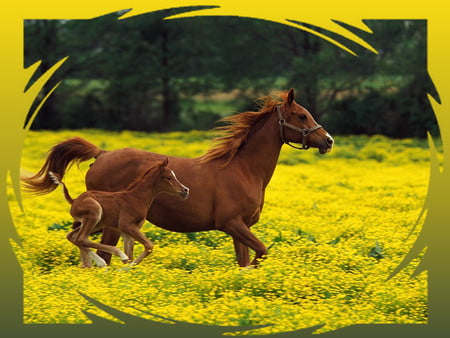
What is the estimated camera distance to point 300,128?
34.8 feet

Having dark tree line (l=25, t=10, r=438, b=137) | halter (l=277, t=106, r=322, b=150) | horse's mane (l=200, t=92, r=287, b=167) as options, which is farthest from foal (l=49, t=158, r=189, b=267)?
dark tree line (l=25, t=10, r=438, b=137)

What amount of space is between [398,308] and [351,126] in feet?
61.2

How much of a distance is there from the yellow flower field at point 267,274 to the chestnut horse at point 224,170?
46 cm

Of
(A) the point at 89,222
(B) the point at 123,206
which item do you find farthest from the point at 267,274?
(A) the point at 89,222

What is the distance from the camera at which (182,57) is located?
3175 cm

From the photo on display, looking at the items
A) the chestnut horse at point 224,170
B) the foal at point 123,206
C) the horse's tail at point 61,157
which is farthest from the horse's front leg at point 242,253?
the horse's tail at point 61,157

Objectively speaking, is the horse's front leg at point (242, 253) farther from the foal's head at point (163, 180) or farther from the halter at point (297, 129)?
the halter at point (297, 129)

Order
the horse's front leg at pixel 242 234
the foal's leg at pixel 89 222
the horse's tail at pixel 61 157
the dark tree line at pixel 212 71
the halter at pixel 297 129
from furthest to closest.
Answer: the dark tree line at pixel 212 71, the horse's tail at pixel 61 157, the halter at pixel 297 129, the horse's front leg at pixel 242 234, the foal's leg at pixel 89 222

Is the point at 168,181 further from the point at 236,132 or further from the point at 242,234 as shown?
the point at 236,132

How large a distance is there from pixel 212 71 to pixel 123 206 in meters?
22.9

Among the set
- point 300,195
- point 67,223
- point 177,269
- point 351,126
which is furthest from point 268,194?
point 351,126

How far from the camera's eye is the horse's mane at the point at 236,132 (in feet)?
35.4

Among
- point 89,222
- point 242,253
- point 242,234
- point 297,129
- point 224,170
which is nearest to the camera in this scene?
point 89,222

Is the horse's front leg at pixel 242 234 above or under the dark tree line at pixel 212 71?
under
